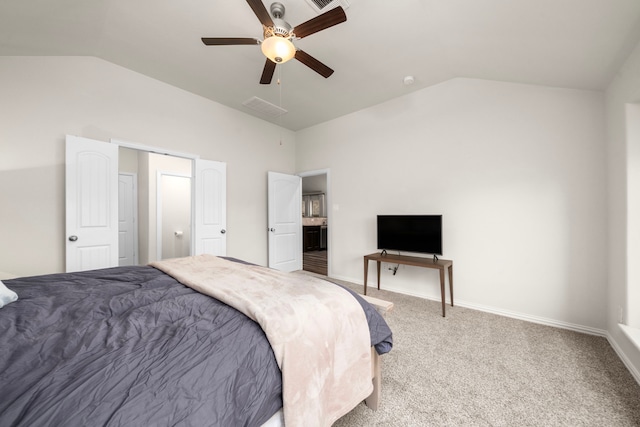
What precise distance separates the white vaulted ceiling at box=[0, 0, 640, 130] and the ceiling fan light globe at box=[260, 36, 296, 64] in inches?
20.5

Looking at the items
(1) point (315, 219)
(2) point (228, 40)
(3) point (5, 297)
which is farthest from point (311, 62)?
(1) point (315, 219)

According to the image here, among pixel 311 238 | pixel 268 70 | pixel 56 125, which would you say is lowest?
pixel 311 238

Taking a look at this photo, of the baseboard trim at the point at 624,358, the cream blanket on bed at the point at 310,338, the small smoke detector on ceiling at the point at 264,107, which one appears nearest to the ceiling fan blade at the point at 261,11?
the cream blanket on bed at the point at 310,338

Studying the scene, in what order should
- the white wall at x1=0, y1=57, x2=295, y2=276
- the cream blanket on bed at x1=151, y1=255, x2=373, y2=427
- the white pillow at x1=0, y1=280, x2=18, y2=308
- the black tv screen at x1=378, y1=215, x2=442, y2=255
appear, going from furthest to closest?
1. the black tv screen at x1=378, y1=215, x2=442, y2=255
2. the white wall at x1=0, y1=57, x2=295, y2=276
3. the white pillow at x1=0, y1=280, x2=18, y2=308
4. the cream blanket on bed at x1=151, y1=255, x2=373, y2=427

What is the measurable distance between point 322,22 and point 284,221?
3.42 m

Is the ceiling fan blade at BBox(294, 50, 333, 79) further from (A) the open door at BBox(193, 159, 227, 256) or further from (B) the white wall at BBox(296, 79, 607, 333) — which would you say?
(A) the open door at BBox(193, 159, 227, 256)

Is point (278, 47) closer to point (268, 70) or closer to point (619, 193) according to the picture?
point (268, 70)

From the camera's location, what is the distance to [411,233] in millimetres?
3271

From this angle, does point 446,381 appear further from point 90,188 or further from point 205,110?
point 205,110

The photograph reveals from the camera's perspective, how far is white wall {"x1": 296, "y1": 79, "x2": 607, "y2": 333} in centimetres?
238

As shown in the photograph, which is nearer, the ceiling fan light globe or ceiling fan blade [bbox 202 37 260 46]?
the ceiling fan light globe

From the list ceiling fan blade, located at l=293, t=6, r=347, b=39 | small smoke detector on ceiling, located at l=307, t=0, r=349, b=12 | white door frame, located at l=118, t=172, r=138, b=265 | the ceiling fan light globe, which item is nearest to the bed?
the ceiling fan light globe

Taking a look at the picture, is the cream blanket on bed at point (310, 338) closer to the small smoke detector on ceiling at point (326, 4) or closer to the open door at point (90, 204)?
the open door at point (90, 204)

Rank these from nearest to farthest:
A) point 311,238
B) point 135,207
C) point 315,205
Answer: point 135,207, point 311,238, point 315,205
